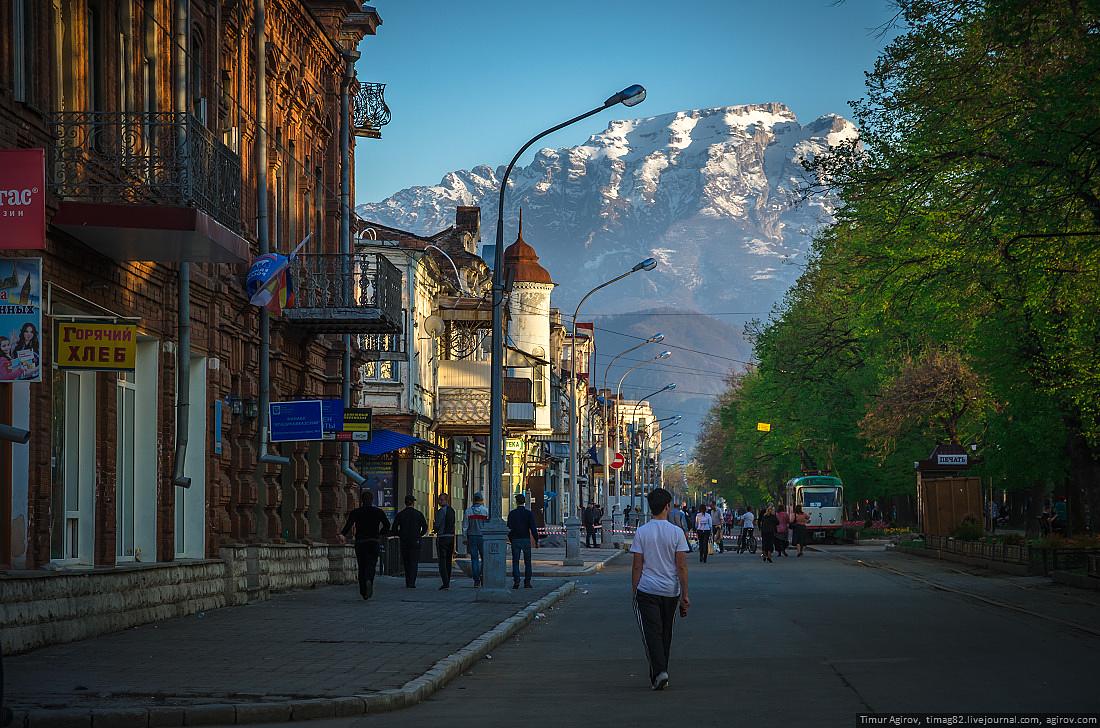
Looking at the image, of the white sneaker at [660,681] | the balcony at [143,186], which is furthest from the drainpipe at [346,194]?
the white sneaker at [660,681]

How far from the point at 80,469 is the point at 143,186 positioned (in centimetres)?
386

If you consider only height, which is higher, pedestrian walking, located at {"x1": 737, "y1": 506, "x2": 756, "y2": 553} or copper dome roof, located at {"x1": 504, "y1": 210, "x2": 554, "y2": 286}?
copper dome roof, located at {"x1": 504, "y1": 210, "x2": 554, "y2": 286}

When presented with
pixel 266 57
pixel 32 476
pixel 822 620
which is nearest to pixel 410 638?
pixel 32 476

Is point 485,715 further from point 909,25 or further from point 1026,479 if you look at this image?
point 1026,479

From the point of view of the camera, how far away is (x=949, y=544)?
47375 mm

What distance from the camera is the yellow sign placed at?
60.7 ft

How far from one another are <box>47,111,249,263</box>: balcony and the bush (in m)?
29.0

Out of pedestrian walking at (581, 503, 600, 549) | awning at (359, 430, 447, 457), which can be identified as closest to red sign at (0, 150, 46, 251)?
awning at (359, 430, 447, 457)

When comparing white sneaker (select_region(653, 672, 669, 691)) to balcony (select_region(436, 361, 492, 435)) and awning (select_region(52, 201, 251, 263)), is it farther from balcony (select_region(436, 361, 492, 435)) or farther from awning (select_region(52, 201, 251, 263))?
balcony (select_region(436, 361, 492, 435))

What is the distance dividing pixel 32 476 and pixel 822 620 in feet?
35.4

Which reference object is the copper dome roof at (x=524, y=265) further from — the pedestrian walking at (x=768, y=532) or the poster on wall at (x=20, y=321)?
the poster on wall at (x=20, y=321)

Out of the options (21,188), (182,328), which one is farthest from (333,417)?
(21,188)

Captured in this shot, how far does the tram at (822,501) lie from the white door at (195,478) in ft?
178

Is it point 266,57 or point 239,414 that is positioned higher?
point 266,57
